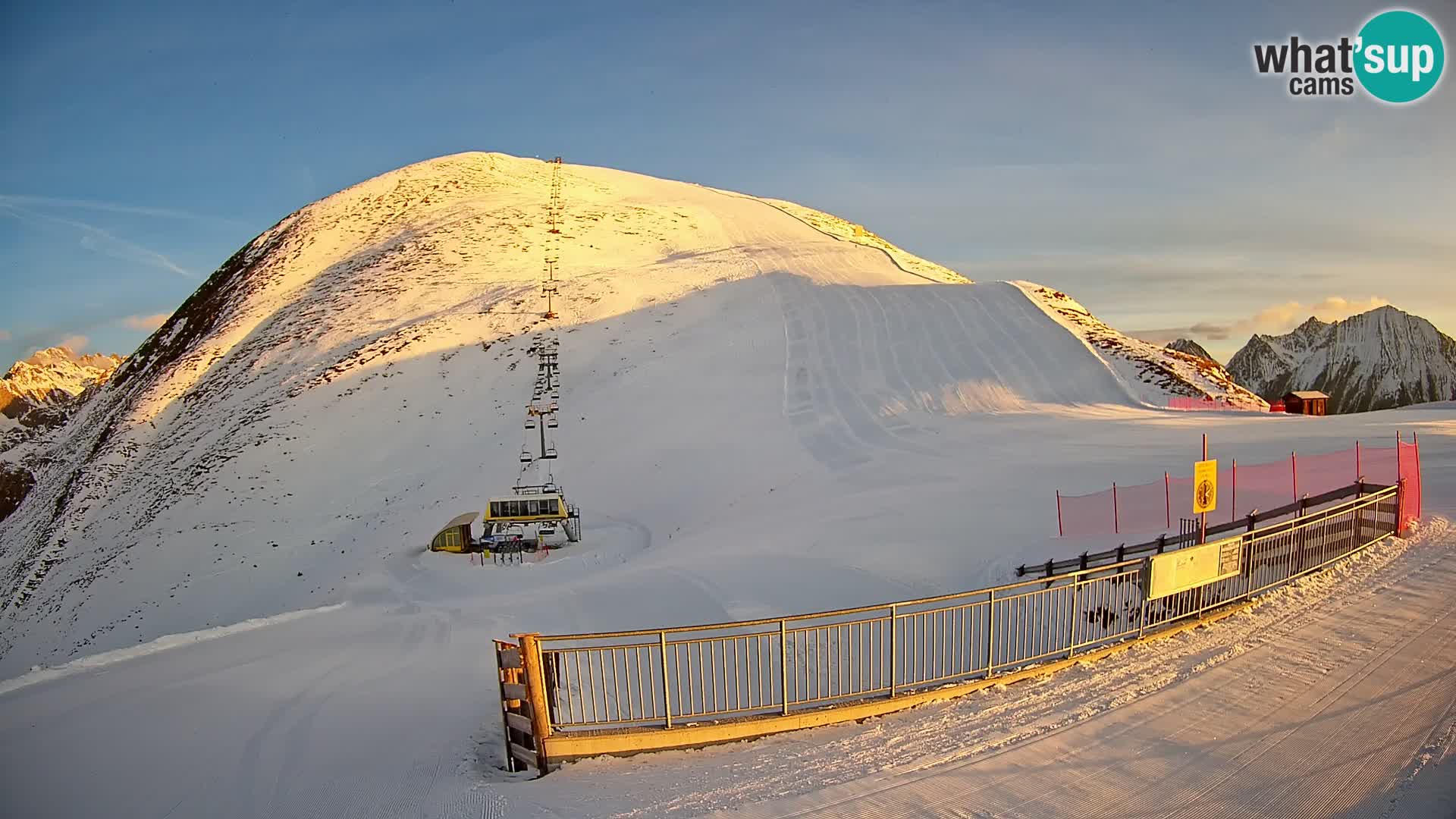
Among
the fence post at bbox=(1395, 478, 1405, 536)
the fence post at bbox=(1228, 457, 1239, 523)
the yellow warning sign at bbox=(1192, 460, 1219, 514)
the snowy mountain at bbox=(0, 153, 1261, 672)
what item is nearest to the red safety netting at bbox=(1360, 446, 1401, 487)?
the fence post at bbox=(1228, 457, 1239, 523)

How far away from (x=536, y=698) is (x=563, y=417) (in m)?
28.5

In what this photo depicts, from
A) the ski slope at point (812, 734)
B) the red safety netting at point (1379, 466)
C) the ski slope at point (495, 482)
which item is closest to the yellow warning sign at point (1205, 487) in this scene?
the ski slope at point (812, 734)

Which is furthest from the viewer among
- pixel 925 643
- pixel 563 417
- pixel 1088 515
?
pixel 563 417

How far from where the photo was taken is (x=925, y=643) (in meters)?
10.3

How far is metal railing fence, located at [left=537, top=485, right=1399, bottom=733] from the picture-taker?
30.4 ft

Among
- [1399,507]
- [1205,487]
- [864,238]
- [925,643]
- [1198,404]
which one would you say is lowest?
[925,643]

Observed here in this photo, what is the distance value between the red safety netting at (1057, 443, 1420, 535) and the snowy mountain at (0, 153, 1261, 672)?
3404mm

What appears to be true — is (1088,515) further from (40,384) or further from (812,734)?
(40,384)

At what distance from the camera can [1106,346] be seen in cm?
4197

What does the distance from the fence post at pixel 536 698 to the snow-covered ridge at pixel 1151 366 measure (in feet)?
112

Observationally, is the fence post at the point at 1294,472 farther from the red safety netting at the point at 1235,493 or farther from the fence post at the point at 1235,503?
the fence post at the point at 1235,503

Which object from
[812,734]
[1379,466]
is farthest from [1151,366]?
[812,734]

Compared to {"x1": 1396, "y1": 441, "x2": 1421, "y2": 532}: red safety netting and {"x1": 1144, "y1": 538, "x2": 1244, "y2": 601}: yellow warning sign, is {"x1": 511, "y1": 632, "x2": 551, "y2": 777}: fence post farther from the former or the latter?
{"x1": 1396, "y1": 441, "x2": 1421, "y2": 532}: red safety netting

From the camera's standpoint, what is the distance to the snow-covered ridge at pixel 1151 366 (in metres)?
37.2
